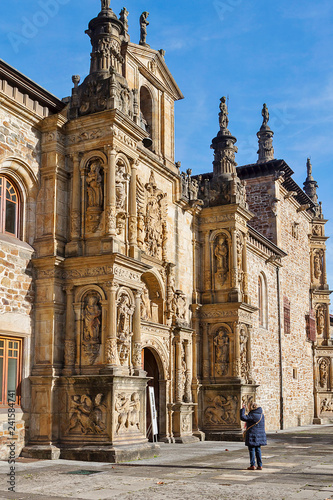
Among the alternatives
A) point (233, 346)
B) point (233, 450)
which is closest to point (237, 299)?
point (233, 346)

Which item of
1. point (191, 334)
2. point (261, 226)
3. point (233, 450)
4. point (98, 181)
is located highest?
point (261, 226)

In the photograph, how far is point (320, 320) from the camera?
37562 mm

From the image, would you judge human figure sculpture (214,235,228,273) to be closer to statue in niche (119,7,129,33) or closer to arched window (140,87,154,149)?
arched window (140,87,154,149)

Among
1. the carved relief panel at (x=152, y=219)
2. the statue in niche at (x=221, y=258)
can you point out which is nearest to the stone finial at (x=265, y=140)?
the statue in niche at (x=221, y=258)

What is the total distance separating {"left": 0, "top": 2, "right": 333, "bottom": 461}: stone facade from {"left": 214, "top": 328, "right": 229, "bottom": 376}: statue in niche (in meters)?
0.03

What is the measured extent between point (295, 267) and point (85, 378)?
22.4m

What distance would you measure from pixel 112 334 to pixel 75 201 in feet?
10.6

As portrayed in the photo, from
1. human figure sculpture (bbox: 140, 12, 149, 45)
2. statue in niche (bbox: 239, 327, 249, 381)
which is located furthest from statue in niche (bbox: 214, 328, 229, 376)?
human figure sculpture (bbox: 140, 12, 149, 45)

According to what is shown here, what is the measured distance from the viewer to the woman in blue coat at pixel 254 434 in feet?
36.7

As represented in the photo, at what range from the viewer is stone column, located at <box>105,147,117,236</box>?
14.0 meters

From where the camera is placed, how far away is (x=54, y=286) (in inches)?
546

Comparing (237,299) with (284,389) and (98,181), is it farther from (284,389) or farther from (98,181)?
(284,389)

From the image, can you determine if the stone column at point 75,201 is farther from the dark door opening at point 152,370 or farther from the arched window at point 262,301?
the arched window at point 262,301

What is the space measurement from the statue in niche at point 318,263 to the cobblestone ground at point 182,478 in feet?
79.9
